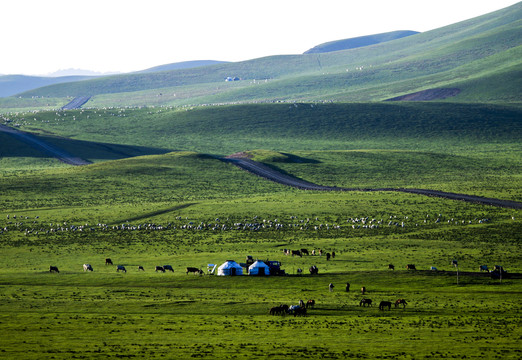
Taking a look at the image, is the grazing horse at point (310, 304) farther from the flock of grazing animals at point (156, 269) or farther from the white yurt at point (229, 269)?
the flock of grazing animals at point (156, 269)

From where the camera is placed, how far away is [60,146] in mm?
190750

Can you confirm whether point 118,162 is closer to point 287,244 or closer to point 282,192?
point 282,192

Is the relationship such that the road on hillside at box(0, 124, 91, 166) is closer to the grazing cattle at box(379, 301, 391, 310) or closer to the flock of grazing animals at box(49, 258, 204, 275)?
the flock of grazing animals at box(49, 258, 204, 275)

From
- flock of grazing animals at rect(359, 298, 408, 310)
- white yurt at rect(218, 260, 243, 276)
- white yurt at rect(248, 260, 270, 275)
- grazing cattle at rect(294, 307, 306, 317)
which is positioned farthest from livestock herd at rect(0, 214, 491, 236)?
grazing cattle at rect(294, 307, 306, 317)

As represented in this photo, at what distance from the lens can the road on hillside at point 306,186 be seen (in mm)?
109069

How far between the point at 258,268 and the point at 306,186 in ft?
253

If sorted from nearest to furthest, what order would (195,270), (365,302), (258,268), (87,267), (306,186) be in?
1. (365,302)
2. (258,268)
3. (195,270)
4. (87,267)
5. (306,186)

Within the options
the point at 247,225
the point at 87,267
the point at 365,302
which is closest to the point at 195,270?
the point at 87,267

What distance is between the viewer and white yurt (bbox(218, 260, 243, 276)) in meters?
63.9

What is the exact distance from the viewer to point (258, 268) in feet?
209

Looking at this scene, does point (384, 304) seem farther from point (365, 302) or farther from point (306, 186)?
point (306, 186)

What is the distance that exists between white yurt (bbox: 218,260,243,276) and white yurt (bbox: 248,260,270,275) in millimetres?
1127

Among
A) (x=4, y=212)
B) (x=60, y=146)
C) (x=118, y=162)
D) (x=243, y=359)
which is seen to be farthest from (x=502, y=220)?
(x=60, y=146)

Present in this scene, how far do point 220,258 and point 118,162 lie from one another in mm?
92385
